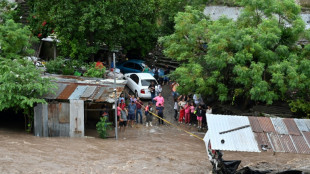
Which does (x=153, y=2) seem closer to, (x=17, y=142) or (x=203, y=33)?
(x=203, y=33)

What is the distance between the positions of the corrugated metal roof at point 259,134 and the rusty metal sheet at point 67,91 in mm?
6958

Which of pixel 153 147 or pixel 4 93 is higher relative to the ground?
pixel 4 93

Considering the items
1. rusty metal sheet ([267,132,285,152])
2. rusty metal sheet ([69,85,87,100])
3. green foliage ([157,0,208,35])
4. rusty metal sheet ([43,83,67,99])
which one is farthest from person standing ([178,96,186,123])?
rusty metal sheet ([267,132,285,152])

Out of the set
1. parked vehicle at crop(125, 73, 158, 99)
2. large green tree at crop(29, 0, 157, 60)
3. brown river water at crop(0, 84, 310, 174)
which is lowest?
brown river water at crop(0, 84, 310, 174)

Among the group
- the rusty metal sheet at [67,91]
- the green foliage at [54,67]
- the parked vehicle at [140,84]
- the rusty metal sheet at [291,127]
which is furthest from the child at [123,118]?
the rusty metal sheet at [291,127]

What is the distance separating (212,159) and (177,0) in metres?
15.1

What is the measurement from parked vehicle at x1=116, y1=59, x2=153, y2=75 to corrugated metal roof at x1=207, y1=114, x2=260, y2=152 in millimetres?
14256

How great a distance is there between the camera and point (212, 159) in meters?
13.0

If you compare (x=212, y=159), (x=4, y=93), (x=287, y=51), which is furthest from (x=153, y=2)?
(x=212, y=159)

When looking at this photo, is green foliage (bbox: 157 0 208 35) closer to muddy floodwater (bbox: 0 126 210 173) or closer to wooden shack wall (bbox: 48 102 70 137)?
muddy floodwater (bbox: 0 126 210 173)

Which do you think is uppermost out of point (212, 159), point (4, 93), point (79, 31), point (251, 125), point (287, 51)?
point (79, 31)

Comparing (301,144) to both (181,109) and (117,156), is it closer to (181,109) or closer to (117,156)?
(117,156)

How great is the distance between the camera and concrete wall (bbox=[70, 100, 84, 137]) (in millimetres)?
17062

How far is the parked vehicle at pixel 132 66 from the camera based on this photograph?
2652cm
